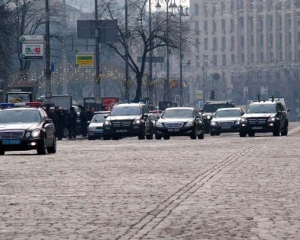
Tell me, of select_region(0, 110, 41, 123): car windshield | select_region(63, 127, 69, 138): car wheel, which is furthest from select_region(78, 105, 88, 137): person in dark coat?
select_region(0, 110, 41, 123): car windshield

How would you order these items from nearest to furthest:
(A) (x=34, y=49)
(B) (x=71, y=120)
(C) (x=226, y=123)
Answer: (B) (x=71, y=120) < (C) (x=226, y=123) < (A) (x=34, y=49)

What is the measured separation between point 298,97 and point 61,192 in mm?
171324

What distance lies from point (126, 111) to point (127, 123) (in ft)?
4.17

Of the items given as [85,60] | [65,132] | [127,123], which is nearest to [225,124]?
[127,123]

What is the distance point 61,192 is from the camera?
69.1 feet

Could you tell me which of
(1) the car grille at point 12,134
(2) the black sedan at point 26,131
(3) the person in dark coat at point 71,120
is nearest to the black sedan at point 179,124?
(3) the person in dark coat at point 71,120

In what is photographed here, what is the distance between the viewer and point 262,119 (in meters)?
62.0

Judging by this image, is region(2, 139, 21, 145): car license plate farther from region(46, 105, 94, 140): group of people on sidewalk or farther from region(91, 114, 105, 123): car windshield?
region(91, 114, 105, 123): car windshield

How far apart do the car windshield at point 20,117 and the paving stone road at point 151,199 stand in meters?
6.53

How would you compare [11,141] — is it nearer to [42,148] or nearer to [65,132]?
[42,148]

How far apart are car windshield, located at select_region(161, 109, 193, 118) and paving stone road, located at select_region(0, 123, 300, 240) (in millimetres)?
27025

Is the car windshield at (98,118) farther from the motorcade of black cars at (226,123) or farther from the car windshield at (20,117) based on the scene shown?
the car windshield at (20,117)

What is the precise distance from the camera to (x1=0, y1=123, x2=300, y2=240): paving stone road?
1482 cm

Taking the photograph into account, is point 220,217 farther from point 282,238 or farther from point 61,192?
point 61,192
